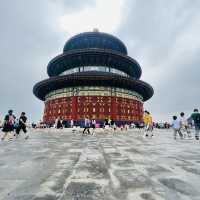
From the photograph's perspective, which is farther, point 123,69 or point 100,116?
point 123,69

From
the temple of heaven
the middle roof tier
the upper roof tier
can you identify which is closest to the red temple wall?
the temple of heaven

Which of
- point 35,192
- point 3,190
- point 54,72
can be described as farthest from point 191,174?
point 54,72

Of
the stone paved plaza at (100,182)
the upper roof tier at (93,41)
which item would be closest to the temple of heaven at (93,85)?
the upper roof tier at (93,41)

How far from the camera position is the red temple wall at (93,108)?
1474 inches

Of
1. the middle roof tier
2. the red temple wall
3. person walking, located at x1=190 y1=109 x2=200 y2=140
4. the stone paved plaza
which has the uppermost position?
the middle roof tier

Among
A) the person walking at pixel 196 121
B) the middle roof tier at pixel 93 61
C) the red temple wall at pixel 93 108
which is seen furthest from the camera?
the middle roof tier at pixel 93 61

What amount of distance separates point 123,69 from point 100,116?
42.4 ft

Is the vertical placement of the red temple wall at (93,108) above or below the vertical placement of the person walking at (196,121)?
above

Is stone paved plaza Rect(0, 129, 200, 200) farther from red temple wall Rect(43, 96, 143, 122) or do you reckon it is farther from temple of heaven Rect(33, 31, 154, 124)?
red temple wall Rect(43, 96, 143, 122)

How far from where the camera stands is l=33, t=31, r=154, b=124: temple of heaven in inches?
1469

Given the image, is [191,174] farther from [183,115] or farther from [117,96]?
[117,96]

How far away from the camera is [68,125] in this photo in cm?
3675

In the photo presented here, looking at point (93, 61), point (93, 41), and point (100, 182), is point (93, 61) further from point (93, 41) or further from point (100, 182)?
point (100, 182)

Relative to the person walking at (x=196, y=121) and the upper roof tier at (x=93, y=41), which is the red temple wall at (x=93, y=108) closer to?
the upper roof tier at (x=93, y=41)
